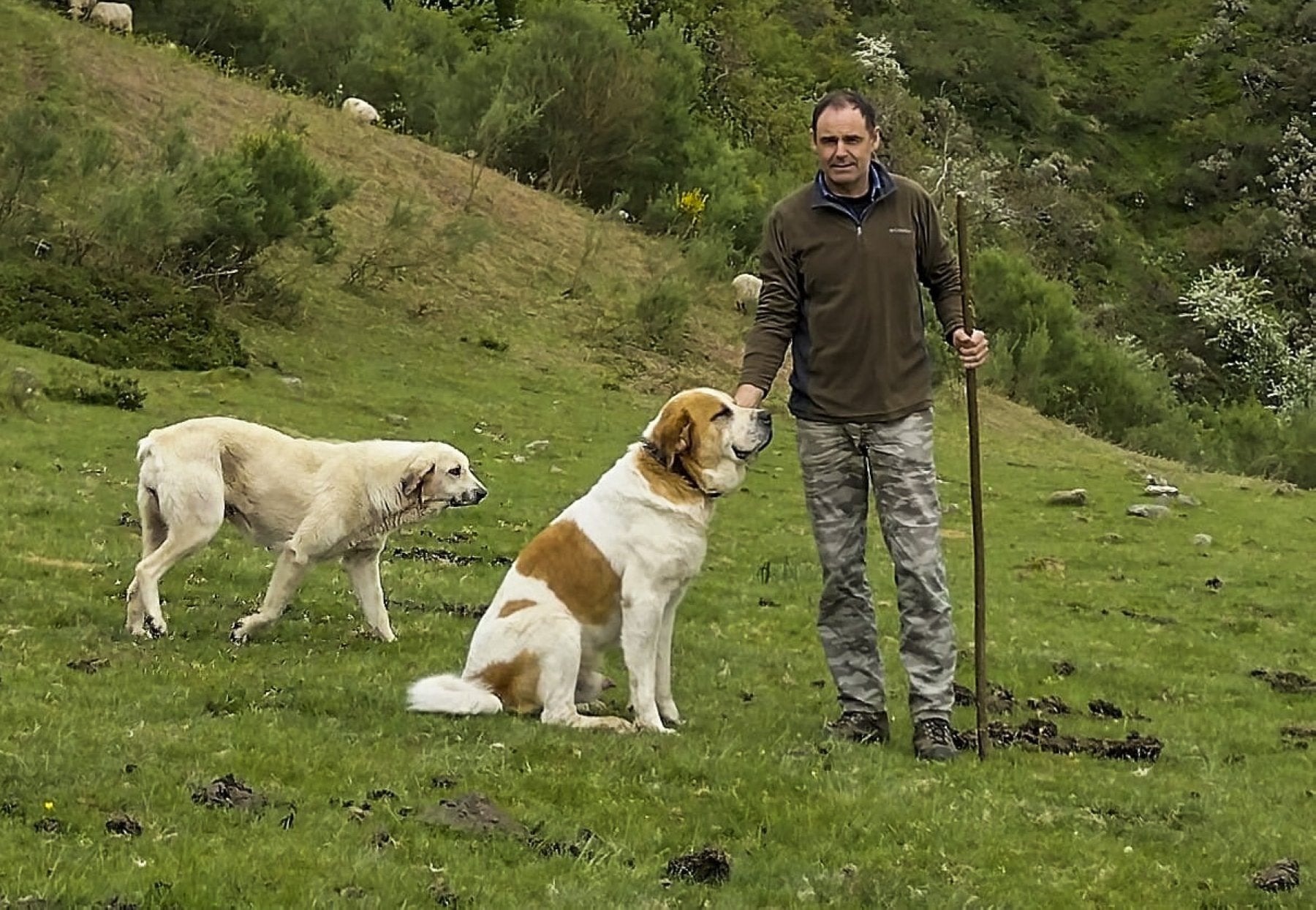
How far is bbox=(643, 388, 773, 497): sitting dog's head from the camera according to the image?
7.59 metres

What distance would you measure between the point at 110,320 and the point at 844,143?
18.2 m

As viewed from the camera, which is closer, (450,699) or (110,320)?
(450,699)

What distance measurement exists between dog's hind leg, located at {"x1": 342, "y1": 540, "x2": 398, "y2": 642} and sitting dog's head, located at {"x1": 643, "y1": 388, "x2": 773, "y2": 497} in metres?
2.75

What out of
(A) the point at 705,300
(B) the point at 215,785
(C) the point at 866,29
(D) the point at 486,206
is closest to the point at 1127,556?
(B) the point at 215,785

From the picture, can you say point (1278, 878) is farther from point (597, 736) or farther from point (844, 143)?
point (844, 143)

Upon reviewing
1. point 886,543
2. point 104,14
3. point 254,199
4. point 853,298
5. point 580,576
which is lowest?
Result: point 580,576

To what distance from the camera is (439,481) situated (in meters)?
9.80

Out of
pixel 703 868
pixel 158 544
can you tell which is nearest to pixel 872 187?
pixel 703 868

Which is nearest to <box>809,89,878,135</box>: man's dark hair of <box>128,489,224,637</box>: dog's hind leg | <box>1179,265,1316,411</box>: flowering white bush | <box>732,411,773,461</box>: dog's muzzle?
<box>732,411,773,461</box>: dog's muzzle

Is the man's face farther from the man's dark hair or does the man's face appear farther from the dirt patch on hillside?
the dirt patch on hillside

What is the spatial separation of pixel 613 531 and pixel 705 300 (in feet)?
95.8

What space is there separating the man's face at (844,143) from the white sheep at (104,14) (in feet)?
108

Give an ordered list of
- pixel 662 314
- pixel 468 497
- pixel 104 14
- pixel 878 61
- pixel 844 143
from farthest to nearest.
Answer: pixel 878 61
pixel 104 14
pixel 662 314
pixel 468 497
pixel 844 143

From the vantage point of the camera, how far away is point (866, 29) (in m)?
93.2
